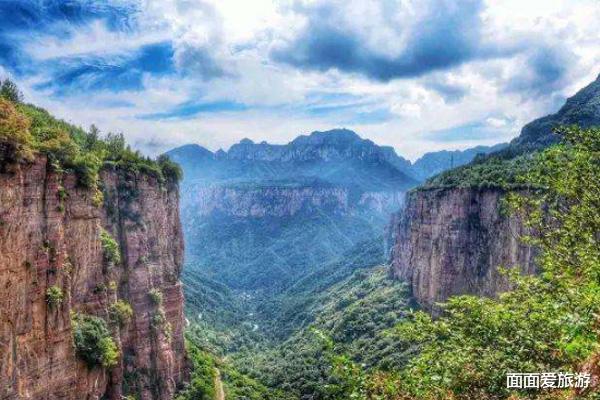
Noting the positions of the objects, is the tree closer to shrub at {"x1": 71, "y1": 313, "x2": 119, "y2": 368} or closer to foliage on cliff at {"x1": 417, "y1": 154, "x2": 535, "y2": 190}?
shrub at {"x1": 71, "y1": 313, "x2": 119, "y2": 368}

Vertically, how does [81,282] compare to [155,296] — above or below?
above

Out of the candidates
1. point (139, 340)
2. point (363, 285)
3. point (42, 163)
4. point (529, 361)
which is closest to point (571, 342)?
point (529, 361)

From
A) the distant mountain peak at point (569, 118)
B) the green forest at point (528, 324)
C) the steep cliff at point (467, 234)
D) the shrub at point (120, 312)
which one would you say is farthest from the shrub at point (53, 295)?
the distant mountain peak at point (569, 118)

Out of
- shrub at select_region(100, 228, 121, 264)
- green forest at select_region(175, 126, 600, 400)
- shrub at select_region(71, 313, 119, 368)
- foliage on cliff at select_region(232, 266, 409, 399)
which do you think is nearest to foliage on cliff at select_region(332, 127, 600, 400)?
green forest at select_region(175, 126, 600, 400)

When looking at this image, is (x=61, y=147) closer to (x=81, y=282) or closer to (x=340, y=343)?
(x=81, y=282)

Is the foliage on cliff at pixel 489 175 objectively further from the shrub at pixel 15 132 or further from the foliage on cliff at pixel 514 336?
the shrub at pixel 15 132

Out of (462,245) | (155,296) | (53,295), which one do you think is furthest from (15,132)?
(462,245)
